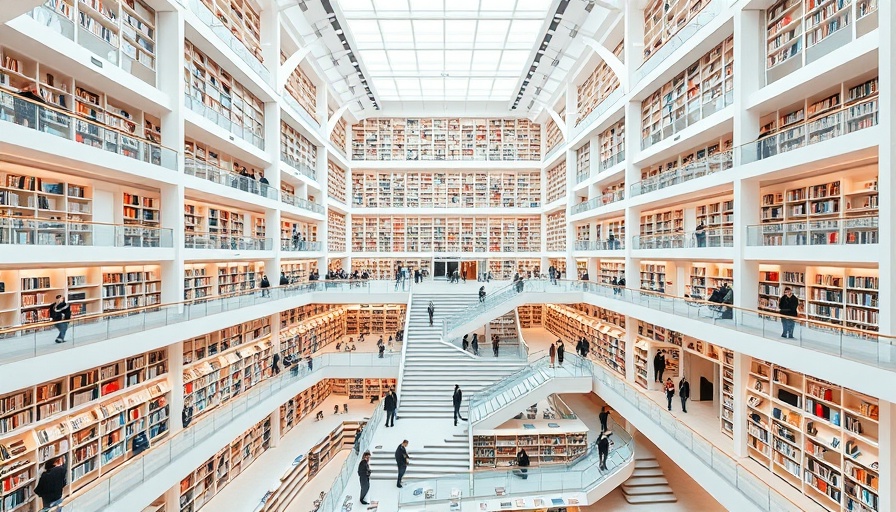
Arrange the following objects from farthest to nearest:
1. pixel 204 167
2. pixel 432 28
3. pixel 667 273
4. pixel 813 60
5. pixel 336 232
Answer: pixel 336 232 < pixel 432 28 < pixel 667 273 < pixel 204 167 < pixel 813 60

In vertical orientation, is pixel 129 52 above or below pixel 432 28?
below

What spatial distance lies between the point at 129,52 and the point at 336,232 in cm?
1458

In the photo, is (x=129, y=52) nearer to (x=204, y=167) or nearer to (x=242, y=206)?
(x=204, y=167)

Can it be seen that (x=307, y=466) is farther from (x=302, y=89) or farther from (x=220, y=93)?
(x=302, y=89)

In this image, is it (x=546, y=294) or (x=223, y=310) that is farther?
(x=546, y=294)

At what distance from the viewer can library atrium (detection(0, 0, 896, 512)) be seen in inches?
260

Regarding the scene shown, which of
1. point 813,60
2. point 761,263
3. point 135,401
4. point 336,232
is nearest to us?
point 813,60

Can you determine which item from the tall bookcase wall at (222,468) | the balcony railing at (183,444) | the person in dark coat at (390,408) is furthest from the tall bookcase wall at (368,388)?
the person in dark coat at (390,408)

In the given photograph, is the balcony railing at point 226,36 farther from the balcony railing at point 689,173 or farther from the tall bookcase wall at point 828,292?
the tall bookcase wall at point 828,292

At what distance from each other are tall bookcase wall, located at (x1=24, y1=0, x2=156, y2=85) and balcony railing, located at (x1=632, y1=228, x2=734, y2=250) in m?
A: 12.0

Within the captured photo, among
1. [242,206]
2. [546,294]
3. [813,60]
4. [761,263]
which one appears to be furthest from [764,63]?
[242,206]

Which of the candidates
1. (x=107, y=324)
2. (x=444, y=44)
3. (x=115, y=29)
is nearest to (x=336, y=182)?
(x=444, y=44)

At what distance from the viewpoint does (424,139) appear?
80.4 feet

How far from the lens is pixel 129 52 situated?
28.1 ft
